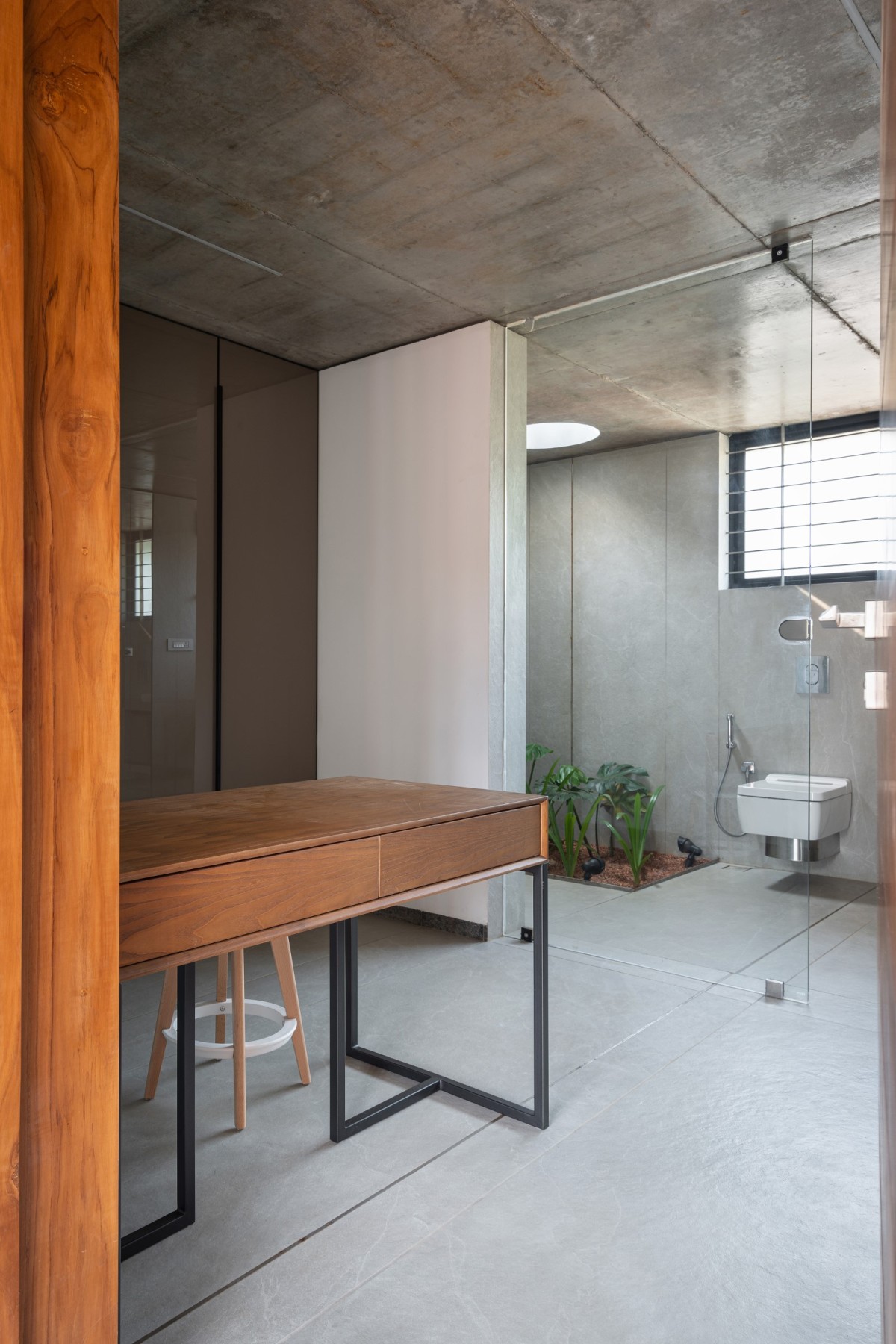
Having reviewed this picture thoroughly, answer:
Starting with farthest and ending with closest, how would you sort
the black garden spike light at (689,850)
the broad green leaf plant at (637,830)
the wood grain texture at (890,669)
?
1. the broad green leaf plant at (637,830)
2. the black garden spike light at (689,850)
3. the wood grain texture at (890,669)

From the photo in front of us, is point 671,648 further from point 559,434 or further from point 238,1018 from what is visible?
point 238,1018

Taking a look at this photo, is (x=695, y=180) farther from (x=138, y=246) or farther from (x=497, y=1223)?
(x=497, y=1223)

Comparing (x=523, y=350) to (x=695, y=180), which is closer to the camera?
(x=695, y=180)

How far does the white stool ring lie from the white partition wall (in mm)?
1581

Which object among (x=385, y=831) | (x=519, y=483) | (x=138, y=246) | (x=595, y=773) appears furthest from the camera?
(x=519, y=483)

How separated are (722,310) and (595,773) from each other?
183 cm

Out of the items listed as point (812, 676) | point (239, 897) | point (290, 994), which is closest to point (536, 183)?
point (812, 676)

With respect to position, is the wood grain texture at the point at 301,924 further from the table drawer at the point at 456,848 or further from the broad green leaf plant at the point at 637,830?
the broad green leaf plant at the point at 637,830

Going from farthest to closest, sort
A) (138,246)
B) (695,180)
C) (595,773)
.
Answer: (595,773)
(138,246)
(695,180)

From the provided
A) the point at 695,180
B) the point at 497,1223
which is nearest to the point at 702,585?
the point at 695,180

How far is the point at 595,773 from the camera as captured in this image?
11.9 ft

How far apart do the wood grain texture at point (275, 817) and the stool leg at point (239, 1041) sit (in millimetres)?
399

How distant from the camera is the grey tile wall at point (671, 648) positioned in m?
3.26

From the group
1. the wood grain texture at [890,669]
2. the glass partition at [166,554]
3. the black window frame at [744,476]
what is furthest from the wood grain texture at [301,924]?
the glass partition at [166,554]
